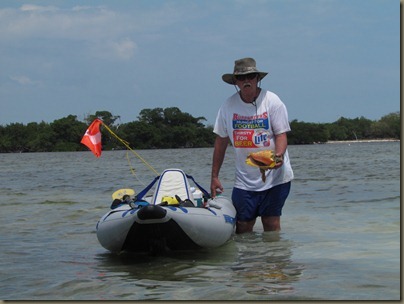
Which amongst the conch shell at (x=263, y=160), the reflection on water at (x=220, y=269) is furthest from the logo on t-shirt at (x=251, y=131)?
the reflection on water at (x=220, y=269)

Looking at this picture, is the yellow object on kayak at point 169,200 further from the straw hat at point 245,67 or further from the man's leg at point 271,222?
the straw hat at point 245,67

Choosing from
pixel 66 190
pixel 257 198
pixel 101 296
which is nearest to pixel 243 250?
pixel 257 198

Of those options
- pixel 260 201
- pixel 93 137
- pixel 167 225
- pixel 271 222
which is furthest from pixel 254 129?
pixel 93 137

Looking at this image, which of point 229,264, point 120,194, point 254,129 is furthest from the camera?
point 120,194

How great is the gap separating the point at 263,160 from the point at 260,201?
2.38 feet

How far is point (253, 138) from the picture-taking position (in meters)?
6.46

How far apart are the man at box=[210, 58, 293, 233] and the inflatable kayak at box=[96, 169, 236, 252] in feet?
1.04

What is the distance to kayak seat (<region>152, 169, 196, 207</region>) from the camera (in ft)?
22.1

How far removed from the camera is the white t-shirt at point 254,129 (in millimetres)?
6383

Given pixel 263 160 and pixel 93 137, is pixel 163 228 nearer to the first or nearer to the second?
pixel 263 160

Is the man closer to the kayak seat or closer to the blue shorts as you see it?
the blue shorts

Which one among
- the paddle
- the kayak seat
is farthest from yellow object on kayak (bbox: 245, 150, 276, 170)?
the paddle

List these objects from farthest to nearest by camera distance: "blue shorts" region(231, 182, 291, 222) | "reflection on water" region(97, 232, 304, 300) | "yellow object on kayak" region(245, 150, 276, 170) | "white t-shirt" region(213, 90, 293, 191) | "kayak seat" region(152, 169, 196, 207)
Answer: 1. "kayak seat" region(152, 169, 196, 207)
2. "blue shorts" region(231, 182, 291, 222)
3. "white t-shirt" region(213, 90, 293, 191)
4. "yellow object on kayak" region(245, 150, 276, 170)
5. "reflection on water" region(97, 232, 304, 300)

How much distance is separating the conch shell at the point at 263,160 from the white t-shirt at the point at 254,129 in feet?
1.02
